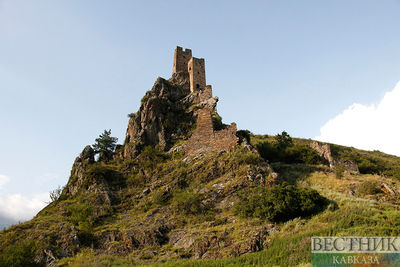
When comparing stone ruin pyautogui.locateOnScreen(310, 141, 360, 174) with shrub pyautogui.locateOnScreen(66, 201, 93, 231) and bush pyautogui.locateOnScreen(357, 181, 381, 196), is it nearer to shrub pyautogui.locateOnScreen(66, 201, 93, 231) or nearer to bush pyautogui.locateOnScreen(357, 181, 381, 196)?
bush pyautogui.locateOnScreen(357, 181, 381, 196)

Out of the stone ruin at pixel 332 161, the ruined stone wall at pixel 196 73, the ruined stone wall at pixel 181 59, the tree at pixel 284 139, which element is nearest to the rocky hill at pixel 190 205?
the stone ruin at pixel 332 161

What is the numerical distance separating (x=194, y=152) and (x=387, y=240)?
18.3 m

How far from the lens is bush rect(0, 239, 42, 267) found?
56.8 ft

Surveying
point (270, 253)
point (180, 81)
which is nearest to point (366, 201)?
point (270, 253)

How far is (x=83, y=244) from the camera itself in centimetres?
2077

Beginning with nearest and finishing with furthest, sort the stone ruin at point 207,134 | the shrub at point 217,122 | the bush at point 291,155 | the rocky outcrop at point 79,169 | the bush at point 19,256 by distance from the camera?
the bush at point 19,256
the stone ruin at point 207,134
the rocky outcrop at point 79,169
the shrub at point 217,122
the bush at point 291,155

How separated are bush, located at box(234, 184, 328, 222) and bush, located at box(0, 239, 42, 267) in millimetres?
13450

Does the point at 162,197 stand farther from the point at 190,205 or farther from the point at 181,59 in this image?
the point at 181,59

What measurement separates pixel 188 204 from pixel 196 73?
83.5 ft

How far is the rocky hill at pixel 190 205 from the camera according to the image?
16.8 metres

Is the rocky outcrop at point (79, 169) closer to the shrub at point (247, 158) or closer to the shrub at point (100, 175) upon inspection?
the shrub at point (100, 175)

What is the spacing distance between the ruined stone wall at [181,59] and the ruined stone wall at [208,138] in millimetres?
17438

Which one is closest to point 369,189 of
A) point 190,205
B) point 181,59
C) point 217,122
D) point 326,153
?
point 190,205

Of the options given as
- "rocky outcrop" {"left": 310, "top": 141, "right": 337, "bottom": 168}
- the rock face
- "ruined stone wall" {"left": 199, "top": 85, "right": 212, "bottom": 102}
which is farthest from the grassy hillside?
"ruined stone wall" {"left": 199, "top": 85, "right": 212, "bottom": 102}
